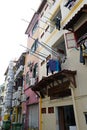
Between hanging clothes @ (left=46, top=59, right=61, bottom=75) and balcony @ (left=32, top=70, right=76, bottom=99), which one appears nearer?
balcony @ (left=32, top=70, right=76, bottom=99)

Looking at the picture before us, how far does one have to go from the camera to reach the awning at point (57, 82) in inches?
304

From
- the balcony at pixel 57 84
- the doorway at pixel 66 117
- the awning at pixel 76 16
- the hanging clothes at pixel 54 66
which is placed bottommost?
the doorway at pixel 66 117

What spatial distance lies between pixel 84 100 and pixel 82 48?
91.1 inches

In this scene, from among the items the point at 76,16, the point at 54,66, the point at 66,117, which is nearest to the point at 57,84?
the point at 54,66

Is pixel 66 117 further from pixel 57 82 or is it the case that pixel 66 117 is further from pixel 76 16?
pixel 76 16

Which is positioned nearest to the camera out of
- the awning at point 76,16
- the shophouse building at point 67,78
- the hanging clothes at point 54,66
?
the awning at point 76,16

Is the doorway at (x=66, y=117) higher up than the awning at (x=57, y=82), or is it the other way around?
the awning at (x=57, y=82)

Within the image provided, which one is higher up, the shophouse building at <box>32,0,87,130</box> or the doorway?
the shophouse building at <box>32,0,87,130</box>

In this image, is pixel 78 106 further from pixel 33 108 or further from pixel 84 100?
pixel 33 108

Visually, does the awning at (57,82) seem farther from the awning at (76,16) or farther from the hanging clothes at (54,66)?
the awning at (76,16)

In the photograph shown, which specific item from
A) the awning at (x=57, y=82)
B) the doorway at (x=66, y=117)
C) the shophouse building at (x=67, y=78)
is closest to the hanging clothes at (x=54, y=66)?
the shophouse building at (x=67, y=78)

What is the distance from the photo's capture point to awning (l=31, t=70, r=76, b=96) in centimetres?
772

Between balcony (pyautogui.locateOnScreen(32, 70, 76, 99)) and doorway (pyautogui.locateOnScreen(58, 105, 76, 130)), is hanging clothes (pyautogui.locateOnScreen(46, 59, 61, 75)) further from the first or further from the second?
doorway (pyautogui.locateOnScreen(58, 105, 76, 130))

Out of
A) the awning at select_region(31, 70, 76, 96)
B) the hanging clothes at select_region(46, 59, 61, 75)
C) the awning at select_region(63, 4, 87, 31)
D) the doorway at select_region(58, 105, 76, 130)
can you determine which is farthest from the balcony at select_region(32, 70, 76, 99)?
the awning at select_region(63, 4, 87, 31)
